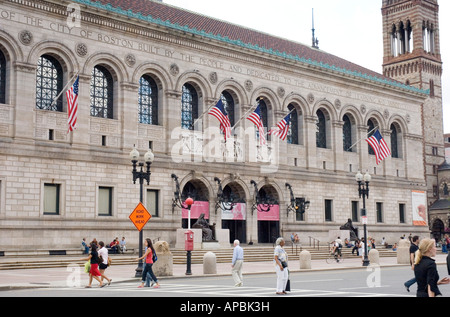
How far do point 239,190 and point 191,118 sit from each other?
6.85m

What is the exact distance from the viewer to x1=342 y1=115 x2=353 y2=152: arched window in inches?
2387

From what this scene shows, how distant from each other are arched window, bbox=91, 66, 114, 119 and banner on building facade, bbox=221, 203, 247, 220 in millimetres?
11259

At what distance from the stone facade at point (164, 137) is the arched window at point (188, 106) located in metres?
0.68

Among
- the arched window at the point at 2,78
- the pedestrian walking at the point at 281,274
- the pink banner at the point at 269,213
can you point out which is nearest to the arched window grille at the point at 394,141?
the pink banner at the point at 269,213

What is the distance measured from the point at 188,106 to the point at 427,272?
39252 mm

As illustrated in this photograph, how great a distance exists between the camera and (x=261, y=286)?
77.2ft

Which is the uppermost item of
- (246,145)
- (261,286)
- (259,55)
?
(259,55)

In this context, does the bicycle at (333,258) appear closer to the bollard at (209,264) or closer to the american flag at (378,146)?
the american flag at (378,146)

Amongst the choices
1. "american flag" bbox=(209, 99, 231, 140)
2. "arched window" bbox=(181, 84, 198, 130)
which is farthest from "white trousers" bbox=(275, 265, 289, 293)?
"arched window" bbox=(181, 84, 198, 130)

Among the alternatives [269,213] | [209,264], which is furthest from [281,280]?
[269,213]

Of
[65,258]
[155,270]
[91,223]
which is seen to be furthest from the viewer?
[91,223]

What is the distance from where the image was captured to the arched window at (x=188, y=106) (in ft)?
159

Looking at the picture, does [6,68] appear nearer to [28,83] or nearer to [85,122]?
[28,83]
